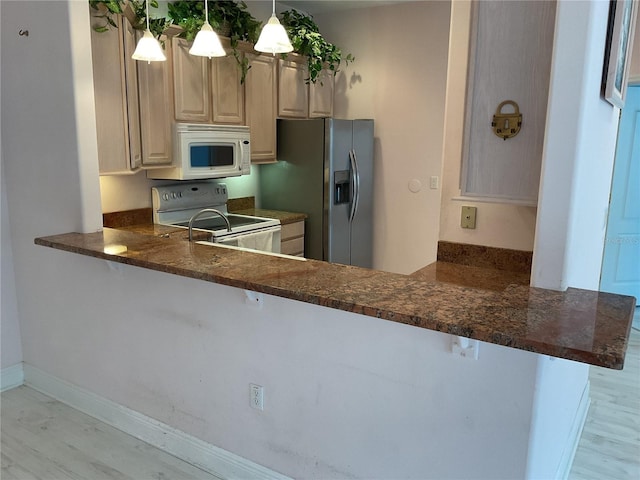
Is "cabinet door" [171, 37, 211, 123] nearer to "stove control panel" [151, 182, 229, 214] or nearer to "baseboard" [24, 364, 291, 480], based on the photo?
"stove control panel" [151, 182, 229, 214]

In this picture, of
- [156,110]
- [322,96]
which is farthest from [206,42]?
[322,96]

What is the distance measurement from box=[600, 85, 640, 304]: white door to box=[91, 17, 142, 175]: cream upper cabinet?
3.95 metres

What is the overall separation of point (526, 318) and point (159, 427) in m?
1.82

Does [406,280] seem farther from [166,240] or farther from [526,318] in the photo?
[166,240]

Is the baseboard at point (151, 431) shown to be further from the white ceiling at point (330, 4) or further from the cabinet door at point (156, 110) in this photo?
the white ceiling at point (330, 4)

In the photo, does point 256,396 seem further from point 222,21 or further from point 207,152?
point 222,21

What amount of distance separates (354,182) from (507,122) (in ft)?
7.95

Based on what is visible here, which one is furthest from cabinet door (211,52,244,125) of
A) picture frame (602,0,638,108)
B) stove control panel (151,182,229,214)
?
picture frame (602,0,638,108)

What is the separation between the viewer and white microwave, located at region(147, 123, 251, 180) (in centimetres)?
342

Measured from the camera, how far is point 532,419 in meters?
1.51

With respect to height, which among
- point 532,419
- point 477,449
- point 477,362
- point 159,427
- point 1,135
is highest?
point 1,135

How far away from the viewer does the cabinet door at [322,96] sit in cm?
461

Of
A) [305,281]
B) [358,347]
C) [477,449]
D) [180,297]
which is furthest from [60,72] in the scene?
[477,449]

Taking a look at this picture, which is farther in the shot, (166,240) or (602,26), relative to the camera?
(166,240)
